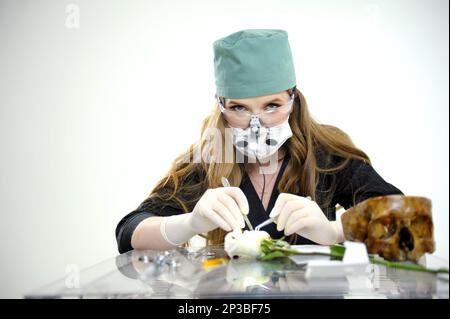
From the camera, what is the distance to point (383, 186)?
155cm

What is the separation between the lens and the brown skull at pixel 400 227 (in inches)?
38.9

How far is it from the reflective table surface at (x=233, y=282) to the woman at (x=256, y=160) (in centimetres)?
27

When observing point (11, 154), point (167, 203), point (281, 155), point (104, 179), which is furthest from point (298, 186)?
point (11, 154)

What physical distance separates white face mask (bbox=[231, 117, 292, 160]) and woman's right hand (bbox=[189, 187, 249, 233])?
30cm

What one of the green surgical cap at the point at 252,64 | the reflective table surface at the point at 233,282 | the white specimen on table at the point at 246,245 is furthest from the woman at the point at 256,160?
the reflective table surface at the point at 233,282

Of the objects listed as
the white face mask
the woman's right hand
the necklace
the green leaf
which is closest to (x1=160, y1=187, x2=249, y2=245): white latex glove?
the woman's right hand

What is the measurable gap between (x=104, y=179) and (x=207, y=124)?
2.90 ft

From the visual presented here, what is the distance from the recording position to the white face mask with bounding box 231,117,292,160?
4.95 feet

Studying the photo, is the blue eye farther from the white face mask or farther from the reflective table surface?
the reflective table surface

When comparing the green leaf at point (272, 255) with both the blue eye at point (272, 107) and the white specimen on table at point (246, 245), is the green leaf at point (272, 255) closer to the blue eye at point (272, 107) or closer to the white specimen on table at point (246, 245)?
the white specimen on table at point (246, 245)

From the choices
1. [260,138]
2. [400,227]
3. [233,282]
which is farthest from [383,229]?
[260,138]

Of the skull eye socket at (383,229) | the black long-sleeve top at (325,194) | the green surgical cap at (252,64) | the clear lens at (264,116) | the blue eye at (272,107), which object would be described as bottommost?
the black long-sleeve top at (325,194)

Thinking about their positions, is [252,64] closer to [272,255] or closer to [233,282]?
[272,255]
